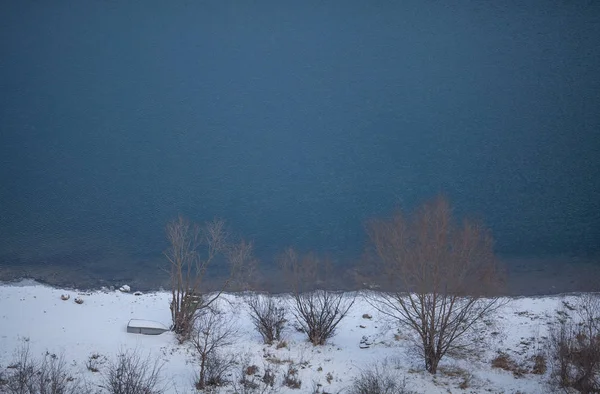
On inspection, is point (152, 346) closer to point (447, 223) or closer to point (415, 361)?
point (415, 361)

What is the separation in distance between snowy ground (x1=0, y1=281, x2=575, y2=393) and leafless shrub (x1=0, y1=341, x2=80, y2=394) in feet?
1.18

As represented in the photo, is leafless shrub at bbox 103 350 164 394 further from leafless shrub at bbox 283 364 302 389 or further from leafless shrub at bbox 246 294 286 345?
leafless shrub at bbox 246 294 286 345

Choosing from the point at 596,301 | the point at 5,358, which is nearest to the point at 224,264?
the point at 5,358

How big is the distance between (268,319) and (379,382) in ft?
12.6

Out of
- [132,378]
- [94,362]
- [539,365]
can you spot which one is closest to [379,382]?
[539,365]

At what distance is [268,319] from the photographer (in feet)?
49.9

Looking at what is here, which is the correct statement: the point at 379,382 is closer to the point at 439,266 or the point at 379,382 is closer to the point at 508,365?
the point at 439,266

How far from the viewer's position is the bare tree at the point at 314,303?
15211 millimetres

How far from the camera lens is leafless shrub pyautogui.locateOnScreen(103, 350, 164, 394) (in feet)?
34.2

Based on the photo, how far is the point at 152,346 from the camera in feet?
47.9

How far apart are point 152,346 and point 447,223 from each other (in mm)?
7810

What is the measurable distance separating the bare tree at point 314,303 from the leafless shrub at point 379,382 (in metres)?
1.81

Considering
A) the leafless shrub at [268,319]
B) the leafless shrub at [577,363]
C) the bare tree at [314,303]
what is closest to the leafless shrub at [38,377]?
the leafless shrub at [268,319]

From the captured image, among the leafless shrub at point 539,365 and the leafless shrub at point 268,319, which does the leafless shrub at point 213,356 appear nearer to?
the leafless shrub at point 268,319
